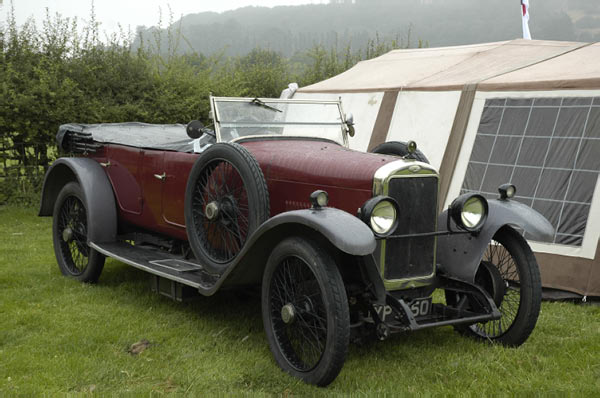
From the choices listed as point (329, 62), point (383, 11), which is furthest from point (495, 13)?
point (329, 62)

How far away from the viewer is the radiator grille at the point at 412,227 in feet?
11.8

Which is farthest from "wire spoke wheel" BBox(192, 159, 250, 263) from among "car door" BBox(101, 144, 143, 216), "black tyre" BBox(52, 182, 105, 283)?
"black tyre" BBox(52, 182, 105, 283)

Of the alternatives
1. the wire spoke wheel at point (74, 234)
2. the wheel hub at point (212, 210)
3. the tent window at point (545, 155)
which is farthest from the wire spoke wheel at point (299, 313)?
the tent window at point (545, 155)

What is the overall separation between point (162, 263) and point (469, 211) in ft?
7.59

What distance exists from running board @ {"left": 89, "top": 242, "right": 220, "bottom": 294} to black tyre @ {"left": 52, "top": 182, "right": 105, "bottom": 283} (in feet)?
1.00

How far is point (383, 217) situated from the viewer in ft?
11.2

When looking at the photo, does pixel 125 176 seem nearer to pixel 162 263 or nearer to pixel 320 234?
pixel 162 263

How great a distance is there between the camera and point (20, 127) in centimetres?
909

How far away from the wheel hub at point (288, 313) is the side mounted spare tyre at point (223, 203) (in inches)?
22.9

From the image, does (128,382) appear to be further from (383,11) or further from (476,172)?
(383,11)

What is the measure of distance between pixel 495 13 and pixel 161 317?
142009 mm

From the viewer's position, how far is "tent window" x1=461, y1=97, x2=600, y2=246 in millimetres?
5289

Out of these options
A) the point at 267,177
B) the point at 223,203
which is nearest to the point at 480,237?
the point at 267,177

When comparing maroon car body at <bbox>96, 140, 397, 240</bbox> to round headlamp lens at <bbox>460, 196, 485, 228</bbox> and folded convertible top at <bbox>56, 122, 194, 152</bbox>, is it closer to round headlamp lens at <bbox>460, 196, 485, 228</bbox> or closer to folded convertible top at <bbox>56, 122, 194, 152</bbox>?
folded convertible top at <bbox>56, 122, 194, 152</bbox>
